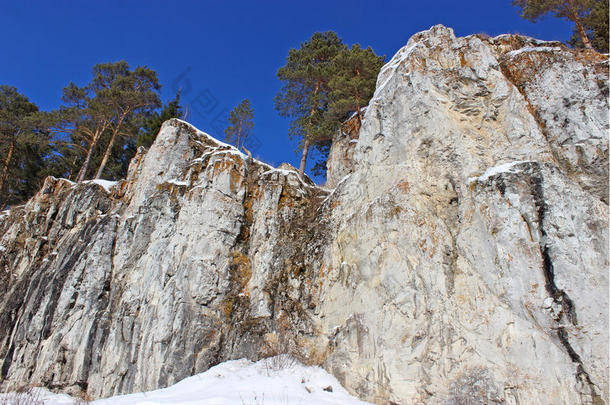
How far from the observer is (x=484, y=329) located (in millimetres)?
7367

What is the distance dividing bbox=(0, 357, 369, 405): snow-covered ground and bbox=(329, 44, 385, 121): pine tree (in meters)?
12.4

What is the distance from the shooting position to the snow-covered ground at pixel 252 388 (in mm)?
7234

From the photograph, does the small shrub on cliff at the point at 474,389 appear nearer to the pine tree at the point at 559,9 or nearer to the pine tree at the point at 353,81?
the pine tree at the point at 353,81

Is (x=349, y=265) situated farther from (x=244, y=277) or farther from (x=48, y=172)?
(x=48, y=172)

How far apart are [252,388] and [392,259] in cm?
459

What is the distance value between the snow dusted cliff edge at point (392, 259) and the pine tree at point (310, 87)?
552 cm

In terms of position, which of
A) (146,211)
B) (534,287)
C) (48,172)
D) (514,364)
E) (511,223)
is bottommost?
(514,364)

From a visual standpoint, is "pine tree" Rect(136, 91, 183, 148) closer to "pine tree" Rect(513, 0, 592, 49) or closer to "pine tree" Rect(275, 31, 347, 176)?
"pine tree" Rect(275, 31, 347, 176)

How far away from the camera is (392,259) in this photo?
902 cm

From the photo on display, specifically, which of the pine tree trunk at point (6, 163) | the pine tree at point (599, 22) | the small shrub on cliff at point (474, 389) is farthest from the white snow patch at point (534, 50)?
the pine tree trunk at point (6, 163)

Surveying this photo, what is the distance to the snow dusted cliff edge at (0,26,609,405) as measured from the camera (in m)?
7.18

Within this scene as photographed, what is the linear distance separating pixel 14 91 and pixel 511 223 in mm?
32522

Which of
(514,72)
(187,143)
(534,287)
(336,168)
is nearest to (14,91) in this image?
(187,143)

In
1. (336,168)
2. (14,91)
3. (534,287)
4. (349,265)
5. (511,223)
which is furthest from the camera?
(14,91)
